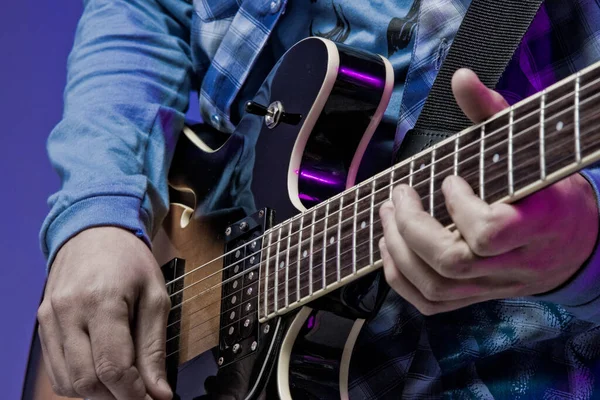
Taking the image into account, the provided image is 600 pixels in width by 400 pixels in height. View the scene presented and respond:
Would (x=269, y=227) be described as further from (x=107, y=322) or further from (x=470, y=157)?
(x=470, y=157)

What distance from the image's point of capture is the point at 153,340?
971 mm

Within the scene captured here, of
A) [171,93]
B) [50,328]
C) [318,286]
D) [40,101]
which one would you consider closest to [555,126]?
[318,286]

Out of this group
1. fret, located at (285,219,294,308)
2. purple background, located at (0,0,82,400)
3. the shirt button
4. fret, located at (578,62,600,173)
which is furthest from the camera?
purple background, located at (0,0,82,400)

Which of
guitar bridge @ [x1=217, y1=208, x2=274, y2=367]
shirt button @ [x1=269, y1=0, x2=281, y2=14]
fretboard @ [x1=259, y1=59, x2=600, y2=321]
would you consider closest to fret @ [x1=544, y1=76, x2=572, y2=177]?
fretboard @ [x1=259, y1=59, x2=600, y2=321]

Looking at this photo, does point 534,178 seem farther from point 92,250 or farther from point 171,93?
point 171,93

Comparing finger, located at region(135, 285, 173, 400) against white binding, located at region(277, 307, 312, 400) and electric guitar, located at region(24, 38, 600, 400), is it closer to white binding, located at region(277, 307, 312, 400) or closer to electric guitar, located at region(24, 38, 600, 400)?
electric guitar, located at region(24, 38, 600, 400)

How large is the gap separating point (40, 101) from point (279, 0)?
0.84 m

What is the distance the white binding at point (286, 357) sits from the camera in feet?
2.82

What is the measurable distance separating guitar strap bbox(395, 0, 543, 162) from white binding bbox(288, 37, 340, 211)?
10 cm

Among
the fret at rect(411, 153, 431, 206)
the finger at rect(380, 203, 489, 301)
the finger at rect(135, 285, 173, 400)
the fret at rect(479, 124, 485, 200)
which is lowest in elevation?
the finger at rect(135, 285, 173, 400)

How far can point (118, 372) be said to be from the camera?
930 millimetres

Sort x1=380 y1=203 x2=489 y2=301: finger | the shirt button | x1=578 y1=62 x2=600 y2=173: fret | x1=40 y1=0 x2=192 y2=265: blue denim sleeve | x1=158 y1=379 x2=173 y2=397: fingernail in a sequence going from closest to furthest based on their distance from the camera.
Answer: x1=578 y1=62 x2=600 y2=173: fret → x1=380 y1=203 x2=489 y2=301: finger → x1=158 y1=379 x2=173 y2=397: fingernail → x1=40 y1=0 x2=192 y2=265: blue denim sleeve → the shirt button

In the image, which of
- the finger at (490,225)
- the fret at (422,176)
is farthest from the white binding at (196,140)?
the finger at (490,225)

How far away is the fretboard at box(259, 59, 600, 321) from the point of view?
58 centimetres
